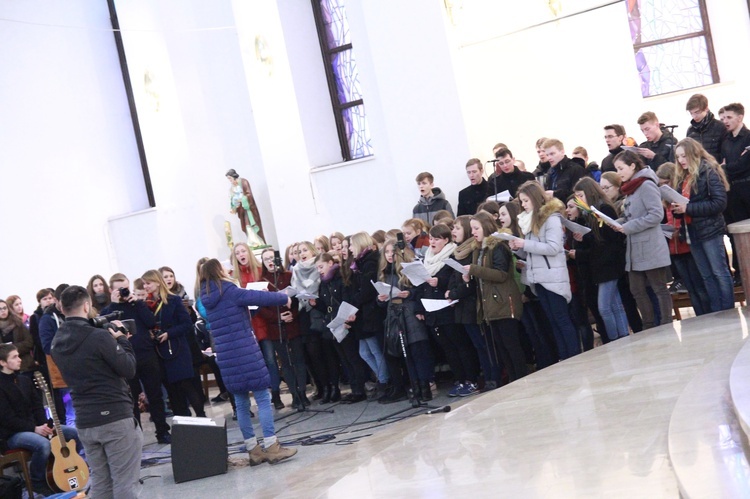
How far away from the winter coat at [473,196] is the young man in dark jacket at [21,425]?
17.3ft

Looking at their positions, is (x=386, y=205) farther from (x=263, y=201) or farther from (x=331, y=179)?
(x=263, y=201)

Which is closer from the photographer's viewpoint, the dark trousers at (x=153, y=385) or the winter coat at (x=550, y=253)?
the winter coat at (x=550, y=253)

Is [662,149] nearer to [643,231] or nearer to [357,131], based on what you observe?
[643,231]

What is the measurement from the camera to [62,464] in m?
9.14

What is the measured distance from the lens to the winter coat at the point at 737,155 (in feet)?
30.7

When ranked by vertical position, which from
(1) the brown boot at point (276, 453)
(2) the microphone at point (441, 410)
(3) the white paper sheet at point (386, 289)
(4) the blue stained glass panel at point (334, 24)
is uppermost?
(4) the blue stained glass panel at point (334, 24)

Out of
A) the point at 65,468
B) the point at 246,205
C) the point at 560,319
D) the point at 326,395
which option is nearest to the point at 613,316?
the point at 560,319

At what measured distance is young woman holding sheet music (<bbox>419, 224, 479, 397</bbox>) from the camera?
942 cm

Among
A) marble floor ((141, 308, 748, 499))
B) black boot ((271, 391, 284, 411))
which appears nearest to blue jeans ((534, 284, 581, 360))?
marble floor ((141, 308, 748, 499))

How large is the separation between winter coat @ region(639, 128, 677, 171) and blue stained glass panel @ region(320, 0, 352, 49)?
7415mm

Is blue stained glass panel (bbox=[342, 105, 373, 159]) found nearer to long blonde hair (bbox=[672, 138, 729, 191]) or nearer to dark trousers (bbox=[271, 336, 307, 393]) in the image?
dark trousers (bbox=[271, 336, 307, 393])

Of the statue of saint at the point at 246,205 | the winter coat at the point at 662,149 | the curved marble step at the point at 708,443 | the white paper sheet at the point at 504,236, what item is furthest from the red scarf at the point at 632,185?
the statue of saint at the point at 246,205

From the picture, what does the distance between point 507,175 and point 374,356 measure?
2.75 m

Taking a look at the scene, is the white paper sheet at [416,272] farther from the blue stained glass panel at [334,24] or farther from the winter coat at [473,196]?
the blue stained glass panel at [334,24]
